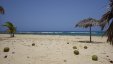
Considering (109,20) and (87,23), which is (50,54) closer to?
(109,20)

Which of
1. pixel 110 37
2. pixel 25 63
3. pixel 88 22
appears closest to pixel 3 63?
pixel 25 63

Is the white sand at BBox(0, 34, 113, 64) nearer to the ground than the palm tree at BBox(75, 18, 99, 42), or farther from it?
nearer to the ground

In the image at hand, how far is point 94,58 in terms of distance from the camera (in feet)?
36.8

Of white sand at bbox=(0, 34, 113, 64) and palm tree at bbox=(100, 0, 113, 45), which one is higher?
palm tree at bbox=(100, 0, 113, 45)

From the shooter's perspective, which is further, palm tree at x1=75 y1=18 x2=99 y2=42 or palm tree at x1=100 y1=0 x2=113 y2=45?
palm tree at x1=75 y1=18 x2=99 y2=42

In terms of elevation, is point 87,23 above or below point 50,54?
above

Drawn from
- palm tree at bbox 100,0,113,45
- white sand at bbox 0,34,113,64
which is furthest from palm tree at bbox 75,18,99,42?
palm tree at bbox 100,0,113,45

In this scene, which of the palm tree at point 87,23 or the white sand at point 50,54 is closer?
the white sand at point 50,54

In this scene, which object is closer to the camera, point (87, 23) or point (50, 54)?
point (50, 54)

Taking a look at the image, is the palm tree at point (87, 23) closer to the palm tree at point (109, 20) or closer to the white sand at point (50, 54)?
the white sand at point (50, 54)

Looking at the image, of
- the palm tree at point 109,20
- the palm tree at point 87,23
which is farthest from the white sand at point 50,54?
the palm tree at point 87,23

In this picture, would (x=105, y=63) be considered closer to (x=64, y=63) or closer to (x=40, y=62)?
(x=64, y=63)

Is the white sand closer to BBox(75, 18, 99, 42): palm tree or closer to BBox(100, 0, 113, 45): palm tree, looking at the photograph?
BBox(100, 0, 113, 45): palm tree

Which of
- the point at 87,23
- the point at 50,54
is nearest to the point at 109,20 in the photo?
the point at 50,54
